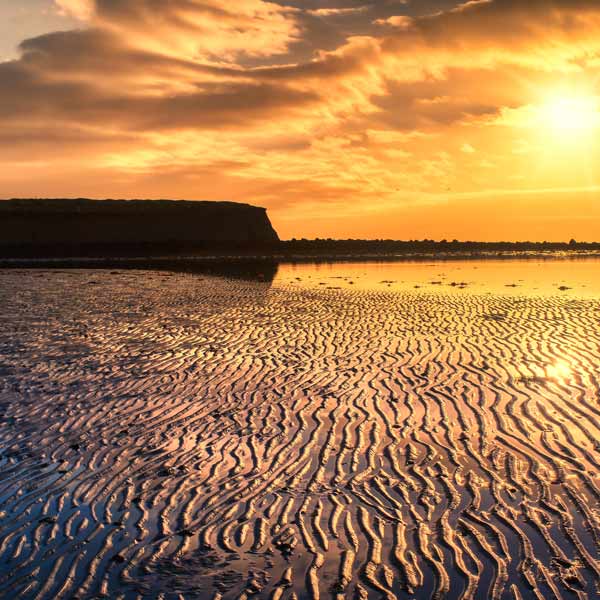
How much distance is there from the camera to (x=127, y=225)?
422 feet

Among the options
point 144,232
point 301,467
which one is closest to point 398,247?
point 144,232

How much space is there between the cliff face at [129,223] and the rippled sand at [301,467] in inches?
4319

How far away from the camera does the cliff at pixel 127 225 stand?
120 m

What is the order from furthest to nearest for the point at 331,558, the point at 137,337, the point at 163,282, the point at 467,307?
the point at 163,282 → the point at 467,307 → the point at 137,337 → the point at 331,558

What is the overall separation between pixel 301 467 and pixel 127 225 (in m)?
126

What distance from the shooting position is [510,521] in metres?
6.86

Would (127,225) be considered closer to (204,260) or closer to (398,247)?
(204,260)

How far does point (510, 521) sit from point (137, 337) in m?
15.1

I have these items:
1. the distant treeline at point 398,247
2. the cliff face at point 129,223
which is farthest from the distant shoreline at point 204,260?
the distant treeline at point 398,247

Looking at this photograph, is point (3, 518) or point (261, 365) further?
point (261, 365)

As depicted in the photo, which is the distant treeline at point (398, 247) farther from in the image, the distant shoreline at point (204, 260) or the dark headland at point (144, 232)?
the distant shoreline at point (204, 260)

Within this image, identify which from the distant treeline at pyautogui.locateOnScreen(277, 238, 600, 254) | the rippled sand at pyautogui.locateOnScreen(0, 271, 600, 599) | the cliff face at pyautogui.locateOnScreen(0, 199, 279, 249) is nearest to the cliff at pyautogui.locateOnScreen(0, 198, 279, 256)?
the cliff face at pyautogui.locateOnScreen(0, 199, 279, 249)

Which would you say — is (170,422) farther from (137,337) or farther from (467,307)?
(467,307)

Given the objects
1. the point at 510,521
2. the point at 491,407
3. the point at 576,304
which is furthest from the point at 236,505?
the point at 576,304
